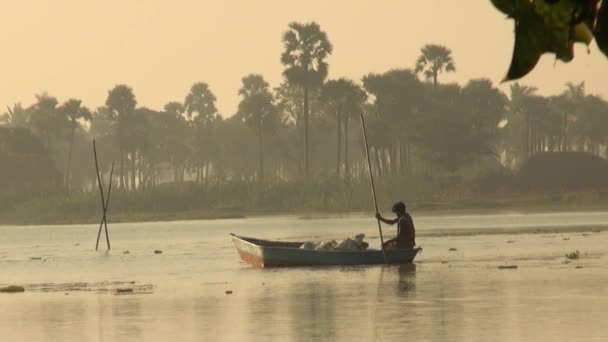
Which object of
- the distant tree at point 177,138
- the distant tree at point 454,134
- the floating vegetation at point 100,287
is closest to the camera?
the floating vegetation at point 100,287

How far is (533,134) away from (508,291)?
13334 centimetres

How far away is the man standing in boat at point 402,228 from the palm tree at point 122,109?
335ft

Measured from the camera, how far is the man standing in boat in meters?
34.8

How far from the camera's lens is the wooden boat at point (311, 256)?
37.2 metres

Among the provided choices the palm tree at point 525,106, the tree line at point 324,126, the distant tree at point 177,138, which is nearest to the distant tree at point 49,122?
the tree line at point 324,126

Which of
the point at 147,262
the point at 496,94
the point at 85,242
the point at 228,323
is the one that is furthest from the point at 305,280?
the point at 496,94

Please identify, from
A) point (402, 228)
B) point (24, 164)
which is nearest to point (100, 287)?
point (402, 228)

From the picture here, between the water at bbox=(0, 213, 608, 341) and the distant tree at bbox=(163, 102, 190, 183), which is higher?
the distant tree at bbox=(163, 102, 190, 183)

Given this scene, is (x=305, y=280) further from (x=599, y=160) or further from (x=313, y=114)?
(x=313, y=114)

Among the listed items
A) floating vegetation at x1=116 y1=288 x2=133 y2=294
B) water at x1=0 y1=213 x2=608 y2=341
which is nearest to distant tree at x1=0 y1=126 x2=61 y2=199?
water at x1=0 y1=213 x2=608 y2=341

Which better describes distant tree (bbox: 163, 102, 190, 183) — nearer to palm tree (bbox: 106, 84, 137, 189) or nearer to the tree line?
the tree line

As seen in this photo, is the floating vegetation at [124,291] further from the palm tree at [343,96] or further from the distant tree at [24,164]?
the distant tree at [24,164]

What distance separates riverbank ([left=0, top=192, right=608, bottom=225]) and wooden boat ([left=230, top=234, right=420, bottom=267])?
7395cm

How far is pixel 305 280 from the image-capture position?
34.2 metres
